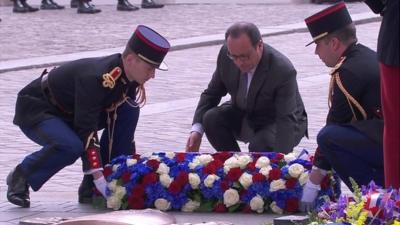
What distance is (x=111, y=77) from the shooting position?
6.20 metres

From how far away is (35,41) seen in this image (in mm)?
17000

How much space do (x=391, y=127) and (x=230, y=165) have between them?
1.77 metres

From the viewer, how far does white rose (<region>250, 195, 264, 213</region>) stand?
19.8 ft

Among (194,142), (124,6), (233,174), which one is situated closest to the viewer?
(233,174)

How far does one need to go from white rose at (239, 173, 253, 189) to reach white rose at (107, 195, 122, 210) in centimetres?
67

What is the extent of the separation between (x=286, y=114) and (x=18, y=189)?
155 centimetres

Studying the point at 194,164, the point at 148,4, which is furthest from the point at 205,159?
the point at 148,4

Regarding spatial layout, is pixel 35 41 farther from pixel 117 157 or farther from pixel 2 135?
pixel 117 157

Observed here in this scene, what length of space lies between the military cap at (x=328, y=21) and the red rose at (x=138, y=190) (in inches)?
50.8

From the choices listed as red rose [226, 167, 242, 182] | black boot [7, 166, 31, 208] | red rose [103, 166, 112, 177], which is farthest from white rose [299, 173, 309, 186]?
black boot [7, 166, 31, 208]

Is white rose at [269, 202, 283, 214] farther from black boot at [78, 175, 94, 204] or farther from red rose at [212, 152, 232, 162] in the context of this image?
black boot at [78, 175, 94, 204]

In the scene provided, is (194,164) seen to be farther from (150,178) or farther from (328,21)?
(328,21)

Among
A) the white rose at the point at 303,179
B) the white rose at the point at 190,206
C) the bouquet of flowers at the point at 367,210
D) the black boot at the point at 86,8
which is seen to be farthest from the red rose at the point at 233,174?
the black boot at the point at 86,8

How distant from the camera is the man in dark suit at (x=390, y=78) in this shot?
4.44m
